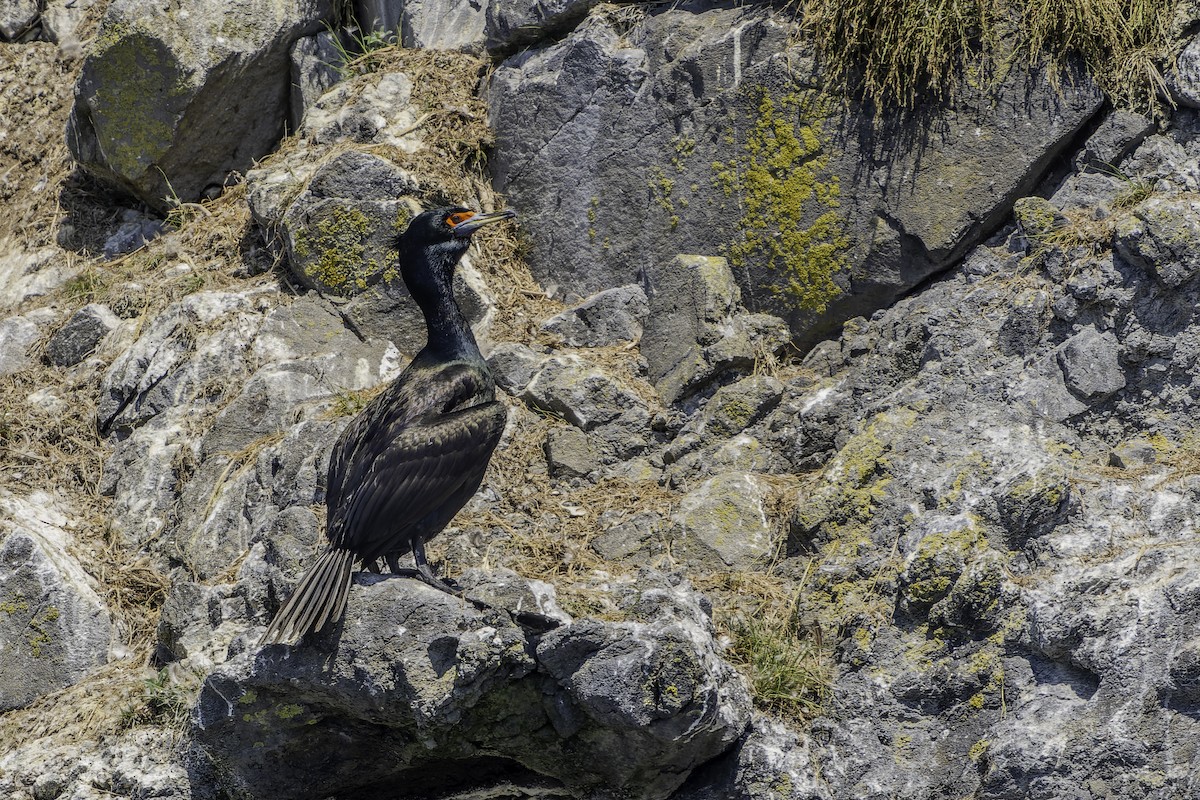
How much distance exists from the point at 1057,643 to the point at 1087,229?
7.28 feet

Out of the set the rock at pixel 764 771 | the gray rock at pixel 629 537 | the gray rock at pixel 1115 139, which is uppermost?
the gray rock at pixel 1115 139

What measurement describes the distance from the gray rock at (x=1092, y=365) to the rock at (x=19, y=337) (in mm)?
6006

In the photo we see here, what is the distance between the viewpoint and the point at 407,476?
5344 millimetres

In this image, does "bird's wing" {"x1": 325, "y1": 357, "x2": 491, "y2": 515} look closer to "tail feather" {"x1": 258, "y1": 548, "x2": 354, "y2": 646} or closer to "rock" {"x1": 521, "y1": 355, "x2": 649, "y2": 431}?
"tail feather" {"x1": 258, "y1": 548, "x2": 354, "y2": 646}

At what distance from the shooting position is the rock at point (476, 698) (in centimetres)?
470

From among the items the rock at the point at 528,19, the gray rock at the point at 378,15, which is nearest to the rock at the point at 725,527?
the rock at the point at 528,19

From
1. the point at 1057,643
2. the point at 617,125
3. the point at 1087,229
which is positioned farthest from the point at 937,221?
the point at 1057,643

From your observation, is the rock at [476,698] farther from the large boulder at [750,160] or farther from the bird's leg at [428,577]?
the large boulder at [750,160]

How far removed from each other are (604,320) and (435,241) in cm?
148

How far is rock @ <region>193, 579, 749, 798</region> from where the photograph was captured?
4.70m

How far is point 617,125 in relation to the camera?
24.6 ft

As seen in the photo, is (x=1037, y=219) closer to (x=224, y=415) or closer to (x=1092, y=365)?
(x=1092, y=365)

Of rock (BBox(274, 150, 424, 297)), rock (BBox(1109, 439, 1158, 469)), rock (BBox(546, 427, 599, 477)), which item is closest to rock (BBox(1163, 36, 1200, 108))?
rock (BBox(1109, 439, 1158, 469))

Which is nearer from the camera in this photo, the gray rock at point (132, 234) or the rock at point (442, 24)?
the rock at point (442, 24)
